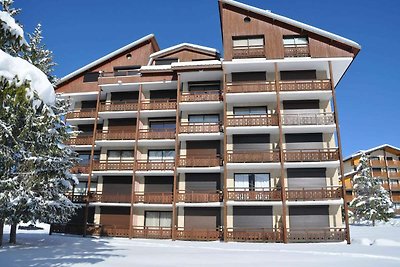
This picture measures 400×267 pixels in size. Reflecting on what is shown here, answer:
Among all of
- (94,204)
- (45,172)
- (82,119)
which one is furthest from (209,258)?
(82,119)

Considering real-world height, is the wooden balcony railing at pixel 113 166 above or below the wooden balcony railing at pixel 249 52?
below

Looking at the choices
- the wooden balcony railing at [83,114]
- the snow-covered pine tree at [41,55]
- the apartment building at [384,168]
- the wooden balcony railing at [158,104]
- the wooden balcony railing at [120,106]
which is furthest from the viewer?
the apartment building at [384,168]

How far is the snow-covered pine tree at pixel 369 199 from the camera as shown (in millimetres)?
41594

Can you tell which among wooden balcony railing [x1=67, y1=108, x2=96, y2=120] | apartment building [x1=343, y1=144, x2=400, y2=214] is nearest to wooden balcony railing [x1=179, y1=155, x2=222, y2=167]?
wooden balcony railing [x1=67, y1=108, x2=96, y2=120]

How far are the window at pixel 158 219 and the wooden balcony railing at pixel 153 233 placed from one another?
607mm

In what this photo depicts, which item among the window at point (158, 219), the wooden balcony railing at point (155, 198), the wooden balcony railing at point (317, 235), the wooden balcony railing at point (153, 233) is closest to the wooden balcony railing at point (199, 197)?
the wooden balcony railing at point (155, 198)

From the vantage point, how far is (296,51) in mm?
28219

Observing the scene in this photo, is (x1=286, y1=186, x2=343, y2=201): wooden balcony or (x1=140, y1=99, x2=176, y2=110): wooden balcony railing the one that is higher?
(x1=140, y1=99, x2=176, y2=110): wooden balcony railing

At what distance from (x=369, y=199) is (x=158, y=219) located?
30422 millimetres

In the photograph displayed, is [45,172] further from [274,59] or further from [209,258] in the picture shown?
[274,59]

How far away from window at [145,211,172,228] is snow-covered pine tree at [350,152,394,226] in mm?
28787

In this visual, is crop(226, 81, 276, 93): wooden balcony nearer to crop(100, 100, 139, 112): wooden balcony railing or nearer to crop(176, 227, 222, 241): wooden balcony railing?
crop(100, 100, 139, 112): wooden balcony railing

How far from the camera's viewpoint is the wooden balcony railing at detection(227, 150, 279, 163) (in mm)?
25766

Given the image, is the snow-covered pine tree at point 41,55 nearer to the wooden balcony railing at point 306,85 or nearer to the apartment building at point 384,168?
the wooden balcony railing at point 306,85
